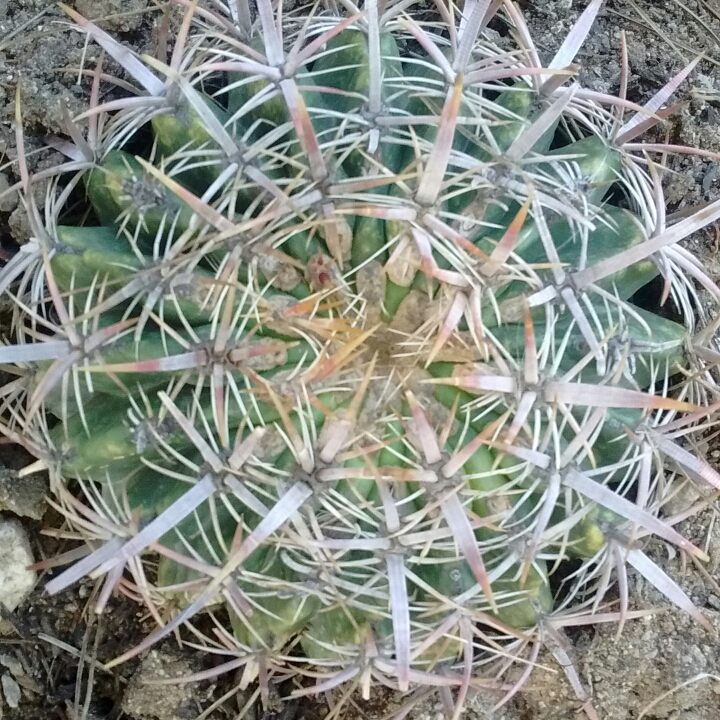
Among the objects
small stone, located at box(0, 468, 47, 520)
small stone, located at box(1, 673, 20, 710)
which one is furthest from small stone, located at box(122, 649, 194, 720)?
small stone, located at box(0, 468, 47, 520)

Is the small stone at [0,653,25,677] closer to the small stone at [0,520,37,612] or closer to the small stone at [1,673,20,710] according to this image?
the small stone at [1,673,20,710]

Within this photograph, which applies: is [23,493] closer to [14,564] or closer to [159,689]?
[14,564]

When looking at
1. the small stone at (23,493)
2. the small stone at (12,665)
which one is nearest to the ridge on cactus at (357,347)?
the small stone at (23,493)

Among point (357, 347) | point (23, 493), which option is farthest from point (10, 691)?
point (357, 347)

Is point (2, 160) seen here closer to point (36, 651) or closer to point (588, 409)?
point (36, 651)

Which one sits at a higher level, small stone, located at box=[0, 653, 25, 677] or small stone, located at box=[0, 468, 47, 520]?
small stone, located at box=[0, 468, 47, 520]

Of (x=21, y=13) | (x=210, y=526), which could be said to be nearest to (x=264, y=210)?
(x=210, y=526)
